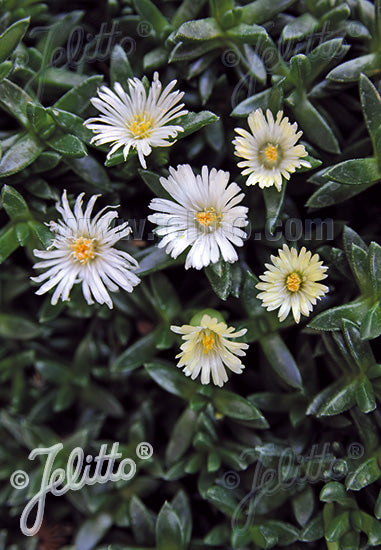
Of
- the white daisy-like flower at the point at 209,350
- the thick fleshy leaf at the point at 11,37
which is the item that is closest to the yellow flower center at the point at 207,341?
the white daisy-like flower at the point at 209,350

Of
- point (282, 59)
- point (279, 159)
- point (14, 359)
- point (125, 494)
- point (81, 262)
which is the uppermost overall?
point (282, 59)

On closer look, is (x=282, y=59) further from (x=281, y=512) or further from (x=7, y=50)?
(x=281, y=512)

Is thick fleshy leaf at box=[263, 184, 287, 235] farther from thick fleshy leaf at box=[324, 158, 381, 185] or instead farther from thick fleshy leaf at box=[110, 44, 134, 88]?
thick fleshy leaf at box=[110, 44, 134, 88]

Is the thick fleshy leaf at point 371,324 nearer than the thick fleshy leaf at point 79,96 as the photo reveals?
Yes

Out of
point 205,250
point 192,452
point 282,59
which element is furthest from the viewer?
point 192,452

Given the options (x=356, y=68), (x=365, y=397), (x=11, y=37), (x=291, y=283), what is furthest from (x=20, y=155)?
(x=365, y=397)

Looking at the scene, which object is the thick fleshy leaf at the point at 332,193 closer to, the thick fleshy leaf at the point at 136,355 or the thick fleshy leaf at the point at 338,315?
the thick fleshy leaf at the point at 338,315

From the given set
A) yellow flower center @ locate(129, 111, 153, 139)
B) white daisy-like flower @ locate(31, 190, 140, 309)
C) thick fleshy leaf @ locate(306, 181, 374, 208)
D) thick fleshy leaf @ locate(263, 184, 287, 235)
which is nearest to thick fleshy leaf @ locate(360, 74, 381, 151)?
thick fleshy leaf @ locate(306, 181, 374, 208)

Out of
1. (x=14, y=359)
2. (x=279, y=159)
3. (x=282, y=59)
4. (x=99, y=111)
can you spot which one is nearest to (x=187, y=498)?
(x=14, y=359)
